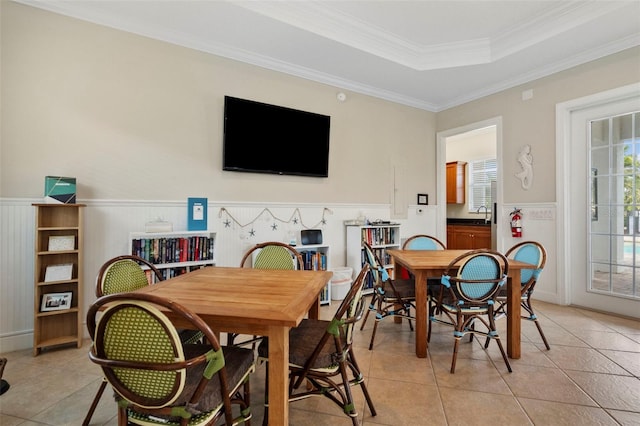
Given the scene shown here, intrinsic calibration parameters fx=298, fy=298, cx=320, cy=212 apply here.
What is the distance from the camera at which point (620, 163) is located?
3318 millimetres

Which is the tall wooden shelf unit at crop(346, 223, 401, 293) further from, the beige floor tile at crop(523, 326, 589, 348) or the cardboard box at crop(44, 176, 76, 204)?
the cardboard box at crop(44, 176, 76, 204)

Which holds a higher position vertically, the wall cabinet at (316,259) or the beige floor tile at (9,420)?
the wall cabinet at (316,259)

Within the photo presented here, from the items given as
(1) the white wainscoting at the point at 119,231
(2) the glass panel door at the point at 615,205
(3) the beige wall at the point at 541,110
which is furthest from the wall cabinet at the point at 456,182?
(1) the white wainscoting at the point at 119,231

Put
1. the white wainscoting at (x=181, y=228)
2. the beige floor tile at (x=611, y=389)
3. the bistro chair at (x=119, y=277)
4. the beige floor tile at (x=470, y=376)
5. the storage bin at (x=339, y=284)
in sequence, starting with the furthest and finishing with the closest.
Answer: the storage bin at (x=339, y=284) → the white wainscoting at (x=181, y=228) → the beige floor tile at (x=470, y=376) → the beige floor tile at (x=611, y=389) → the bistro chair at (x=119, y=277)

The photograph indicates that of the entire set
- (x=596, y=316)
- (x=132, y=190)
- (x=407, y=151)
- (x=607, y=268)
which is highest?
(x=407, y=151)

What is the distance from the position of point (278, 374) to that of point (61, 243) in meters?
2.40

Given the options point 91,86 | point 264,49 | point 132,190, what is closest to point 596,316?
point 264,49

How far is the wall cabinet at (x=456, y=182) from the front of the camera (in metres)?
6.54

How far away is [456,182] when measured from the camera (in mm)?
6543

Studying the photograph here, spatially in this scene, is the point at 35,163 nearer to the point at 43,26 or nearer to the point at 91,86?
the point at 91,86

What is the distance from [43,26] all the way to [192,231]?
7.09 ft

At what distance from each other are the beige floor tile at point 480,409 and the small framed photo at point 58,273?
299 centimetres

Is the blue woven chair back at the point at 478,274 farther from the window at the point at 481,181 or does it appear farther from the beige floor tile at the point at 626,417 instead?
the window at the point at 481,181

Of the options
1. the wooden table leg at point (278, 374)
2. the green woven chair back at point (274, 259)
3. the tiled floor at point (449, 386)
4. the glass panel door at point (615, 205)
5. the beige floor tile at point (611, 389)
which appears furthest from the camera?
the glass panel door at point (615, 205)
